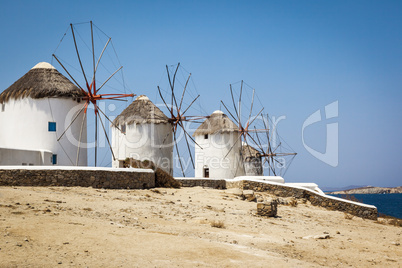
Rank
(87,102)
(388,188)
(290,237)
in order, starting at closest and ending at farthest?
1. (290,237)
2. (87,102)
3. (388,188)

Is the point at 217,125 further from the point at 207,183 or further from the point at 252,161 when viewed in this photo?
the point at 207,183

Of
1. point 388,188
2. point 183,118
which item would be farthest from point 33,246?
point 388,188

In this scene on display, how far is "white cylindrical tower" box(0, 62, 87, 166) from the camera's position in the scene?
2145 centimetres

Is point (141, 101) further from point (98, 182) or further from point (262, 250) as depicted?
point (262, 250)

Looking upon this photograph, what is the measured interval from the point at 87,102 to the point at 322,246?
615 inches

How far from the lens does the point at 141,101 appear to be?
95.8 feet

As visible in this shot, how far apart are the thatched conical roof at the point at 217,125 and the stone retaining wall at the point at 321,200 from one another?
1301 cm

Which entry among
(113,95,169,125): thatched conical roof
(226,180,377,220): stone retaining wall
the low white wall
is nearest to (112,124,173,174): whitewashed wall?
(113,95,169,125): thatched conical roof

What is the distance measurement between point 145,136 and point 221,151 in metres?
7.43

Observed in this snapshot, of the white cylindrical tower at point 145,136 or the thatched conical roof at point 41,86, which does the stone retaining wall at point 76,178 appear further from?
the white cylindrical tower at point 145,136

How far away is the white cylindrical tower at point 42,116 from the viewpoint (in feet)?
70.4

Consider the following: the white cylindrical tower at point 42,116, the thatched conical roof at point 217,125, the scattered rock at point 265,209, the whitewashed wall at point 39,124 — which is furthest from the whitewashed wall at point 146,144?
the scattered rock at point 265,209

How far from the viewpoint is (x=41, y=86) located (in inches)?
849

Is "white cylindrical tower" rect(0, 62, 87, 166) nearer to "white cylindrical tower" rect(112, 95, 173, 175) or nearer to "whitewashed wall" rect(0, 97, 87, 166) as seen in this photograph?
"whitewashed wall" rect(0, 97, 87, 166)
